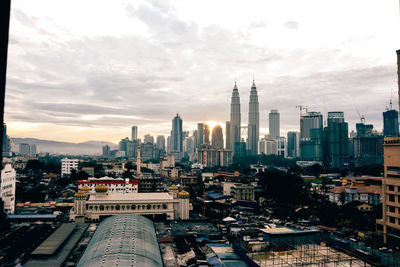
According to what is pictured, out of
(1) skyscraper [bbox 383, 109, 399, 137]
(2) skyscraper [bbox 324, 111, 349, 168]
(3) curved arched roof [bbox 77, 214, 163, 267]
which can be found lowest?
(3) curved arched roof [bbox 77, 214, 163, 267]

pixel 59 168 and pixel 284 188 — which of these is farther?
pixel 59 168

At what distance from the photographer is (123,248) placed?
2194 centimetres

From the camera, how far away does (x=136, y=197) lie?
43.5 m

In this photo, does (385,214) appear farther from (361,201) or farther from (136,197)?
(136,197)

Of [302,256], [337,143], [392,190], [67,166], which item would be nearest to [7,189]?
[302,256]

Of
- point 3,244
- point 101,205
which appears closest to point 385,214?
point 101,205

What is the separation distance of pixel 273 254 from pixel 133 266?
1119cm

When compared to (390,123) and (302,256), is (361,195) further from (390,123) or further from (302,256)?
(390,123)

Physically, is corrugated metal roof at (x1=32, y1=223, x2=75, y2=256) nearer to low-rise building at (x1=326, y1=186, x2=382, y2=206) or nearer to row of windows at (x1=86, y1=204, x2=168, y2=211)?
row of windows at (x1=86, y1=204, x2=168, y2=211)

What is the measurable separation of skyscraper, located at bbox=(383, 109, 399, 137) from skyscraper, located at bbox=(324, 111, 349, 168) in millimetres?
31486

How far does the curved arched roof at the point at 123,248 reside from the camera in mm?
19828

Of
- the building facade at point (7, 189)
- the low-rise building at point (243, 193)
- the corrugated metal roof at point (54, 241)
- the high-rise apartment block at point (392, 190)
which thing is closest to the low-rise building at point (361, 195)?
the low-rise building at point (243, 193)

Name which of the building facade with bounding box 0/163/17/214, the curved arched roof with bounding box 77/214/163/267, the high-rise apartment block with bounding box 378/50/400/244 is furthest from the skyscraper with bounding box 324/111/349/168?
the curved arched roof with bounding box 77/214/163/267

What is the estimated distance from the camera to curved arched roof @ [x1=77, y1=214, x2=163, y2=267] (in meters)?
19.8
